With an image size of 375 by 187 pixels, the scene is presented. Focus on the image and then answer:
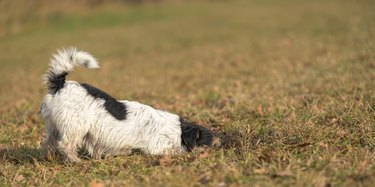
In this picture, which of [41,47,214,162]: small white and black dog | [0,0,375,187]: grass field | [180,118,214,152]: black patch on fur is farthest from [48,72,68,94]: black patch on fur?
[180,118,214,152]: black patch on fur

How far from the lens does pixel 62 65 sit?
5.70 m

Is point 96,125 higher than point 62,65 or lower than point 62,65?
lower

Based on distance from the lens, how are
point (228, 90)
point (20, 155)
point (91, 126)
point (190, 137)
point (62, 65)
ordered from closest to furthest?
point (91, 126)
point (62, 65)
point (190, 137)
point (20, 155)
point (228, 90)

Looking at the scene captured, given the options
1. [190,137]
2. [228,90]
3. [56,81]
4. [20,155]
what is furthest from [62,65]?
[228,90]

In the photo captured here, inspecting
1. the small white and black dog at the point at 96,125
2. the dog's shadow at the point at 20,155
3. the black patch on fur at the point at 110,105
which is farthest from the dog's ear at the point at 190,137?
the dog's shadow at the point at 20,155

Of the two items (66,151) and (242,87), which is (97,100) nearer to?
(66,151)

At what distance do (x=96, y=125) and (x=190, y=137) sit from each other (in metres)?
1.04

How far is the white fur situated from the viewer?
18.2 ft

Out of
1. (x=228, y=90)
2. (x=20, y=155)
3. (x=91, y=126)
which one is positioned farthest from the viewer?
(x=228, y=90)

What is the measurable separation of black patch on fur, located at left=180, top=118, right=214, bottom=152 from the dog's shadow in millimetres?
1633

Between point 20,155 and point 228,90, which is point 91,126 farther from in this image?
point 228,90

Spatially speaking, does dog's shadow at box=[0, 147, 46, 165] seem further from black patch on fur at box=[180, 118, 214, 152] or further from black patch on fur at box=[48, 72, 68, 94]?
black patch on fur at box=[180, 118, 214, 152]

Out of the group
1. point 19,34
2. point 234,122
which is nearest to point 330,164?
point 234,122

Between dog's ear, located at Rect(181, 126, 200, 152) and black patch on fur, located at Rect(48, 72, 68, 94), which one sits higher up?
black patch on fur, located at Rect(48, 72, 68, 94)
